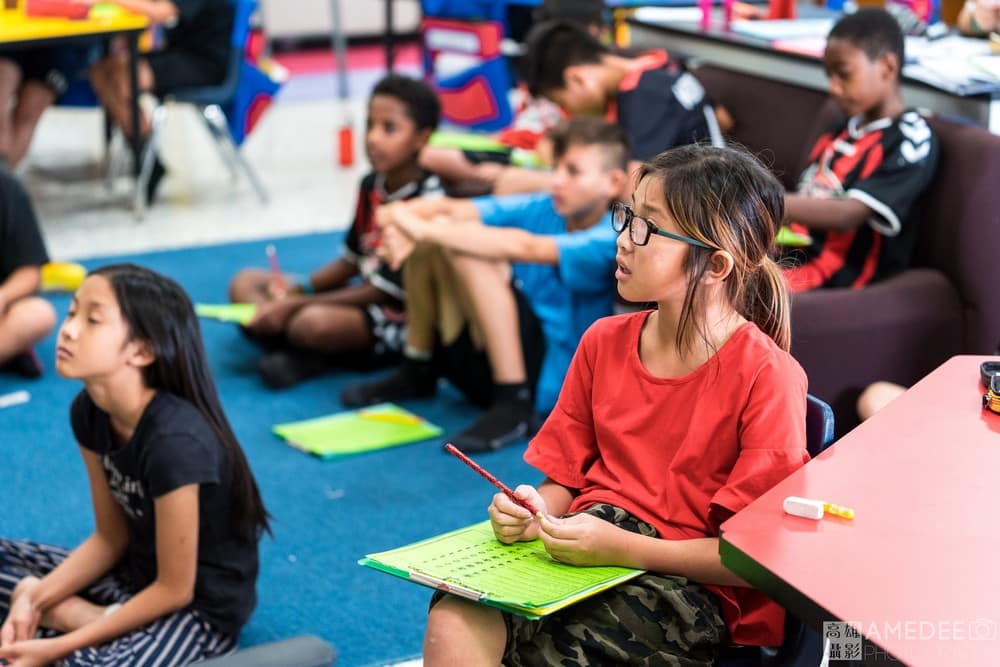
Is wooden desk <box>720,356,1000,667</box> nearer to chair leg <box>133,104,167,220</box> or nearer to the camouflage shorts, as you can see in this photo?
the camouflage shorts

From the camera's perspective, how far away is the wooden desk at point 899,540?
1.06 metres

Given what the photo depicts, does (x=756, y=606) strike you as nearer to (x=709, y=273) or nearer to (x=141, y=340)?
(x=709, y=273)

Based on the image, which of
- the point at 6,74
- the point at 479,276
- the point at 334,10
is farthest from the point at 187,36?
the point at 479,276

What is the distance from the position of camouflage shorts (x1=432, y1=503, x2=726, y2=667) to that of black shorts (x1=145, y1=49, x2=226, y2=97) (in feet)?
12.8

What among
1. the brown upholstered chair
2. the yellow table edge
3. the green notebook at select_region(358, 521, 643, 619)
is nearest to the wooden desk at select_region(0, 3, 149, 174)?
the yellow table edge

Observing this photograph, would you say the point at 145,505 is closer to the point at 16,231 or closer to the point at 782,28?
the point at 16,231

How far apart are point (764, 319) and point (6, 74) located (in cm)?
417

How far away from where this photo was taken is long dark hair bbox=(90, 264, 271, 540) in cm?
196

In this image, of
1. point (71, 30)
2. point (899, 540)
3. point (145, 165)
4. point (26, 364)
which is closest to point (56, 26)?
point (71, 30)

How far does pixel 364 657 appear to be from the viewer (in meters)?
2.17

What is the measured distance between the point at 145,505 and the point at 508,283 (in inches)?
54.7

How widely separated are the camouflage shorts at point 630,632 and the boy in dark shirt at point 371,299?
6.88 ft

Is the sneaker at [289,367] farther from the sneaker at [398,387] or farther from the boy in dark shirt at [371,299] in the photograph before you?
the sneaker at [398,387]

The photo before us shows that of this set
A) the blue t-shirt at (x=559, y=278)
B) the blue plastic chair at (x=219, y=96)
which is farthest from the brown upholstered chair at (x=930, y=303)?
the blue plastic chair at (x=219, y=96)
